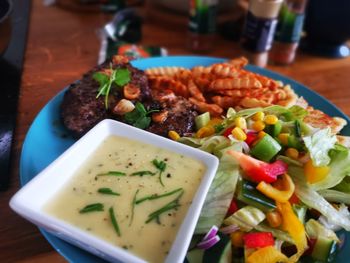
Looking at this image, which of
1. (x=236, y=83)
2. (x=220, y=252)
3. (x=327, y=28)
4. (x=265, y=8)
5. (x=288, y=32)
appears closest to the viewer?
(x=220, y=252)

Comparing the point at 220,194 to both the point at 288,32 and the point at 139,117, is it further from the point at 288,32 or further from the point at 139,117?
the point at 288,32

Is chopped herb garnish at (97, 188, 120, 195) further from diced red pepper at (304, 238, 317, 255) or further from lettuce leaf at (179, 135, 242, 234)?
diced red pepper at (304, 238, 317, 255)

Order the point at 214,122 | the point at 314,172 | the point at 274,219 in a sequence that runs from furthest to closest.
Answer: the point at 214,122, the point at 314,172, the point at 274,219

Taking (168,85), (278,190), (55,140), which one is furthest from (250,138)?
(55,140)

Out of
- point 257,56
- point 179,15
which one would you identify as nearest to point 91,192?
point 257,56

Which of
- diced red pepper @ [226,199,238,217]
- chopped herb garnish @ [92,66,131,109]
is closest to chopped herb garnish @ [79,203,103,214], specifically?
diced red pepper @ [226,199,238,217]

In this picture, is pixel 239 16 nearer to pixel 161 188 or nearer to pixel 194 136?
pixel 194 136

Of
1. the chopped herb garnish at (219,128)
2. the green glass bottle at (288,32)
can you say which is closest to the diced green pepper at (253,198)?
the chopped herb garnish at (219,128)
